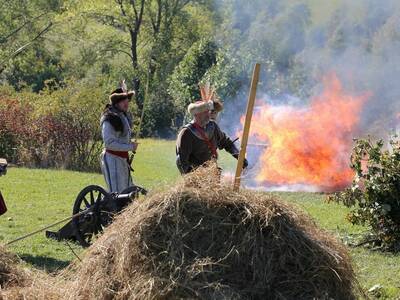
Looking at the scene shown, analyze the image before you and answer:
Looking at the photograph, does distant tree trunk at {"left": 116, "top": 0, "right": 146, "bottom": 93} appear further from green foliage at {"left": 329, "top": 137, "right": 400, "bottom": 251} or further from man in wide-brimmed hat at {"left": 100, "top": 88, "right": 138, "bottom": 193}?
green foliage at {"left": 329, "top": 137, "right": 400, "bottom": 251}

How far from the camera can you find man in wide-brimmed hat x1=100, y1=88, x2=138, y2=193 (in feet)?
29.7

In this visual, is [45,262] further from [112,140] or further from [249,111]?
[249,111]

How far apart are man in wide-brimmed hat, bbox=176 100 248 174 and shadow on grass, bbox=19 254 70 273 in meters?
1.55

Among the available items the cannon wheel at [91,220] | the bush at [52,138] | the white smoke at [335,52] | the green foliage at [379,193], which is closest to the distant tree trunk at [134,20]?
the white smoke at [335,52]

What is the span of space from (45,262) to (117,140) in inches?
64.9

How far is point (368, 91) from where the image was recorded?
17.2m

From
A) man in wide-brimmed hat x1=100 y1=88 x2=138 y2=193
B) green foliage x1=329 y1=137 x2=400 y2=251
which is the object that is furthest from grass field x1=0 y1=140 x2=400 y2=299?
man in wide-brimmed hat x1=100 y1=88 x2=138 y2=193

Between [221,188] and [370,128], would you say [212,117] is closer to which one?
[221,188]

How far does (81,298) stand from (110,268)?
29 cm

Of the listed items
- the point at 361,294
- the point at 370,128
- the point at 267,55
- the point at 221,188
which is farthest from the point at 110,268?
the point at 267,55

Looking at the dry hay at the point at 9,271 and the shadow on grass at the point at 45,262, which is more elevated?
the dry hay at the point at 9,271

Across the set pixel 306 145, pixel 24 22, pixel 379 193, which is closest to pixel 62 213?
pixel 379 193

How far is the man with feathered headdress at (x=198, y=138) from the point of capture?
8.05 m

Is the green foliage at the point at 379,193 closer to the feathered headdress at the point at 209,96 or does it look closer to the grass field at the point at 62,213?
the grass field at the point at 62,213
